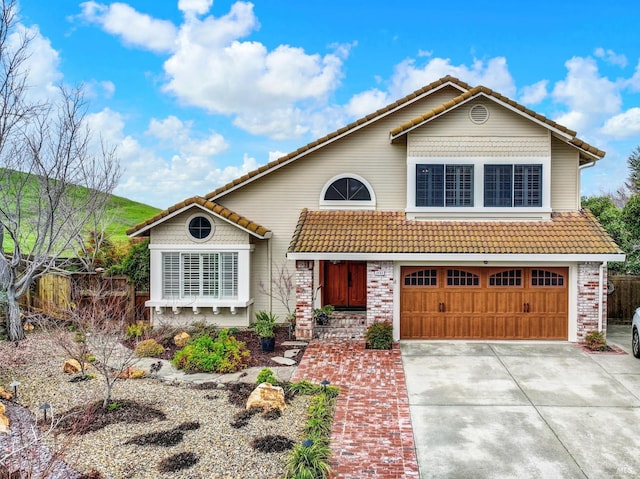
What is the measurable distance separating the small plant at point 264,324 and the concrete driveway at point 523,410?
12.6ft

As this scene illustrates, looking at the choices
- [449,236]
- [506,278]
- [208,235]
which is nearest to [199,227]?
Result: [208,235]

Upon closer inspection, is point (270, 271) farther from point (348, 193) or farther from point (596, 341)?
point (596, 341)

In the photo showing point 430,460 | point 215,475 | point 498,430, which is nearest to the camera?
point 215,475

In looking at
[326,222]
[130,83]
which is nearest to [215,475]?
[326,222]

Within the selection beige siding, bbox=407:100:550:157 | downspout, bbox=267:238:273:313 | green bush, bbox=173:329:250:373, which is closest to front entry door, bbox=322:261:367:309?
downspout, bbox=267:238:273:313

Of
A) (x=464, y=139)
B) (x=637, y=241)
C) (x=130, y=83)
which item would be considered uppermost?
(x=130, y=83)

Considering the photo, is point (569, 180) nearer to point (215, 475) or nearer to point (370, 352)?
point (370, 352)

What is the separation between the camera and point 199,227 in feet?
47.5

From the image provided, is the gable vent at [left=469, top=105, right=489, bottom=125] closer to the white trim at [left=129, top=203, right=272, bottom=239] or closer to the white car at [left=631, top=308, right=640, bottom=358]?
the white car at [left=631, top=308, right=640, bottom=358]

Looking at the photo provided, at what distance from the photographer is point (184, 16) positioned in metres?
15.6

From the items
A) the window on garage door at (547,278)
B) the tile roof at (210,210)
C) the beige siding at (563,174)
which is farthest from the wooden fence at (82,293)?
the beige siding at (563,174)

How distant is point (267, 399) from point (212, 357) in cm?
285

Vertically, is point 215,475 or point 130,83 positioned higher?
point 130,83

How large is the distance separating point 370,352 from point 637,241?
13.2m
